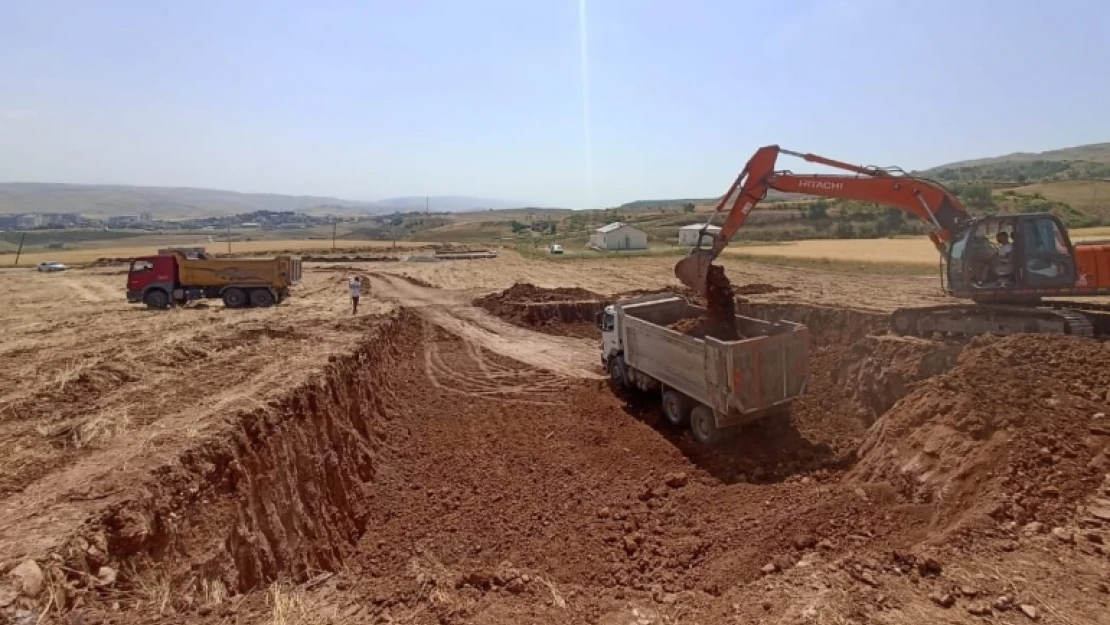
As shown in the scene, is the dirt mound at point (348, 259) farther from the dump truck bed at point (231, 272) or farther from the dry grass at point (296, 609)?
the dry grass at point (296, 609)

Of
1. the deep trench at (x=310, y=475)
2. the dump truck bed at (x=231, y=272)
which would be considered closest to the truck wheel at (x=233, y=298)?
the dump truck bed at (x=231, y=272)

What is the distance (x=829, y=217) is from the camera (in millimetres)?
75562

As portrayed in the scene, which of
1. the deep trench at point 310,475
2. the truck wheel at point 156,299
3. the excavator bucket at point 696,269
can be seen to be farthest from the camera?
the truck wheel at point 156,299

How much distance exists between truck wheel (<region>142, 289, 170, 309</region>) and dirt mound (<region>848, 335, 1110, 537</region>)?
26.6 metres

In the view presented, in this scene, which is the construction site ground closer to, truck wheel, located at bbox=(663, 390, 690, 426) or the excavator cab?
truck wheel, located at bbox=(663, 390, 690, 426)

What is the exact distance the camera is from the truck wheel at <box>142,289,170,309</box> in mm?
25669

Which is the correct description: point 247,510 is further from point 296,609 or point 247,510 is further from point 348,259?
point 348,259

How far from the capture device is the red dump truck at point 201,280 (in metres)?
25.8

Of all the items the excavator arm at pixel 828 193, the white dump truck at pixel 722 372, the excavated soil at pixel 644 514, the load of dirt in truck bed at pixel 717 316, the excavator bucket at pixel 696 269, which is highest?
the excavator arm at pixel 828 193

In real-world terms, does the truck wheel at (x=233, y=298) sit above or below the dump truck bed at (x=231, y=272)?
below

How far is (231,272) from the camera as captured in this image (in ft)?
85.0

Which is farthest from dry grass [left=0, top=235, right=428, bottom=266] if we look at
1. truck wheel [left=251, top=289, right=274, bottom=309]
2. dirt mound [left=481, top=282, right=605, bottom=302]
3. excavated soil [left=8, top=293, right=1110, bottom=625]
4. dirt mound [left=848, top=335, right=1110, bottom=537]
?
dirt mound [left=848, top=335, right=1110, bottom=537]

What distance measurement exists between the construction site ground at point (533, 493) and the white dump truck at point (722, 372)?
53 centimetres

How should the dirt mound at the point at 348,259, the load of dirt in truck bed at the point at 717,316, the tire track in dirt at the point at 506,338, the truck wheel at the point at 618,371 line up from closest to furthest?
1. the load of dirt in truck bed at the point at 717,316
2. the truck wheel at the point at 618,371
3. the tire track in dirt at the point at 506,338
4. the dirt mound at the point at 348,259
